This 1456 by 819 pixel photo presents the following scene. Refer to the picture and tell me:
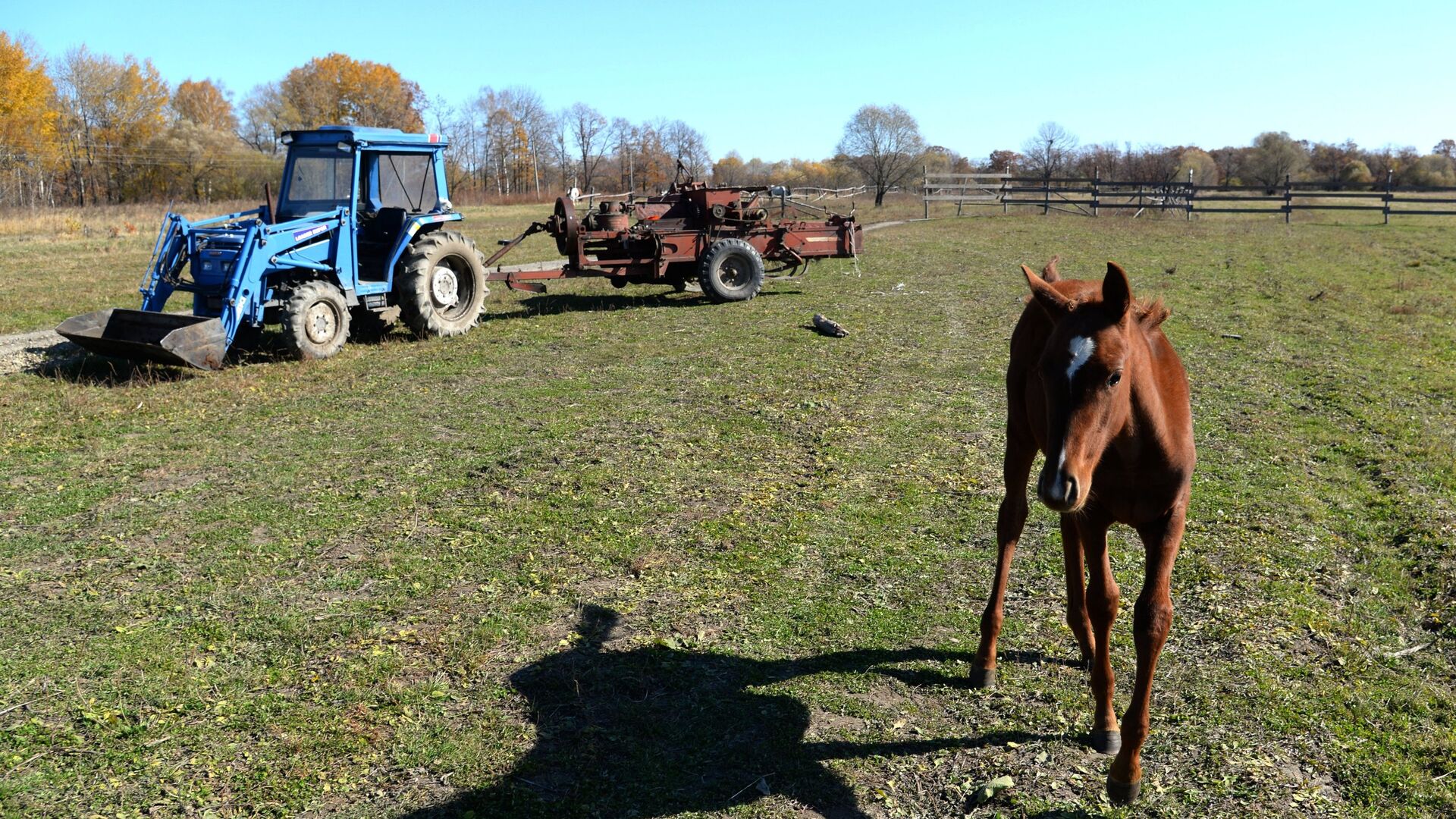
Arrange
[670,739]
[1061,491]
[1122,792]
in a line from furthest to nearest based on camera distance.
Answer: [670,739]
[1122,792]
[1061,491]

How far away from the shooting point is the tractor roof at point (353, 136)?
11.7m

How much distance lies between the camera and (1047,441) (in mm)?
2850

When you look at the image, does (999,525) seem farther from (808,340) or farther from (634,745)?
(808,340)

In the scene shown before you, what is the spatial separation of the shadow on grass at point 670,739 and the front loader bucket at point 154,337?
283 inches

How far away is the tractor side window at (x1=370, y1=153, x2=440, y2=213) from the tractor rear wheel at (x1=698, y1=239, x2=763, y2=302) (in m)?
4.22

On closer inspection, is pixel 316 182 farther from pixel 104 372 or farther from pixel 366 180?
pixel 104 372

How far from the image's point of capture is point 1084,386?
2842mm

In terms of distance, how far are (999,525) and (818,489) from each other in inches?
96.2

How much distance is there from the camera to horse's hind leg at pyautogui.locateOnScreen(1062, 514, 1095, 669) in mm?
3822

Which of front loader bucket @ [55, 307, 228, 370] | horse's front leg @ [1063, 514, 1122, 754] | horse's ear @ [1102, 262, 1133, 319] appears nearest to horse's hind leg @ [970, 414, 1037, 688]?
horse's front leg @ [1063, 514, 1122, 754]

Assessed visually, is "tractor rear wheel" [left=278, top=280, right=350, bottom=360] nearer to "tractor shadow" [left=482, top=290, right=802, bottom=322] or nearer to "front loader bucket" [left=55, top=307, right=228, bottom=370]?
"front loader bucket" [left=55, top=307, right=228, bottom=370]

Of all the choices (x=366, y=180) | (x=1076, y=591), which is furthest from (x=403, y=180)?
(x=1076, y=591)

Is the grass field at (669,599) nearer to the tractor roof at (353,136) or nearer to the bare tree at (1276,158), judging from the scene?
the tractor roof at (353,136)

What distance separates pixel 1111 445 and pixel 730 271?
41.2 feet
